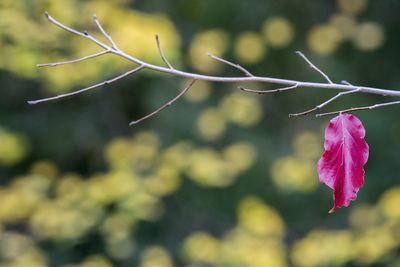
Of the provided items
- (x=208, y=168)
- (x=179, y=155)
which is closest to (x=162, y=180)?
(x=179, y=155)

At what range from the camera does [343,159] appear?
129 cm

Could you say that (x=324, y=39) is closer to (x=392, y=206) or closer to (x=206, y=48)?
(x=206, y=48)

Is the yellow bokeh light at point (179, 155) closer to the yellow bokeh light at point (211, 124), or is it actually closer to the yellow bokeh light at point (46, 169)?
the yellow bokeh light at point (211, 124)

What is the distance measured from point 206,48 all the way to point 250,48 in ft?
1.17

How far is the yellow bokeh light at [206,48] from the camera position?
4.43 m

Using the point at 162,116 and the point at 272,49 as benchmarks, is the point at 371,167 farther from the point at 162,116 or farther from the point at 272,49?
the point at 162,116

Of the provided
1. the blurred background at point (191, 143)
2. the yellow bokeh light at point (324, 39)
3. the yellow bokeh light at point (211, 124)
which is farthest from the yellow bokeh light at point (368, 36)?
the yellow bokeh light at point (211, 124)

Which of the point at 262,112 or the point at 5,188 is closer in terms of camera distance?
the point at 5,188

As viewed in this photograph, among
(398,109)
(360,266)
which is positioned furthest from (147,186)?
(398,109)

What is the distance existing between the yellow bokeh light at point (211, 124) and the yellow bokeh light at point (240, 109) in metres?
0.04

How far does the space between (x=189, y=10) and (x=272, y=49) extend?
57 centimetres

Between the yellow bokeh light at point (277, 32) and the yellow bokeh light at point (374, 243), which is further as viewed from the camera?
the yellow bokeh light at point (277, 32)

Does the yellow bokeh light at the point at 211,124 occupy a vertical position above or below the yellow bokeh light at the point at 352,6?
below

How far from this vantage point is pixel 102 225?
14.2ft
